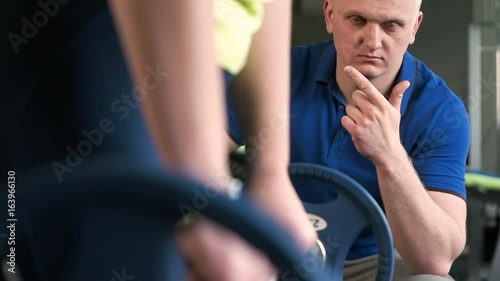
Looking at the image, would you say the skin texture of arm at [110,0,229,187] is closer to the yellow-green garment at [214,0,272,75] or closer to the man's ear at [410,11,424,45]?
the yellow-green garment at [214,0,272,75]

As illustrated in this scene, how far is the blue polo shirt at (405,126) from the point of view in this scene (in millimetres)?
910

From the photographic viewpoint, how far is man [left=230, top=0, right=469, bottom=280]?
2.88 feet

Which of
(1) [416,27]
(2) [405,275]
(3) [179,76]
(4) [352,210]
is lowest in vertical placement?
(2) [405,275]

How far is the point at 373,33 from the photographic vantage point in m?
0.91

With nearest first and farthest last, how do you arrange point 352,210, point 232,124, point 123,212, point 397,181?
point 123,212, point 232,124, point 352,210, point 397,181

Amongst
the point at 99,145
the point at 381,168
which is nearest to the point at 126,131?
the point at 99,145

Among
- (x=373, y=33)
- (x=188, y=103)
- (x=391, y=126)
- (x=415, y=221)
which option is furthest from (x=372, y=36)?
(x=188, y=103)

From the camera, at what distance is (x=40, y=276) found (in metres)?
0.36

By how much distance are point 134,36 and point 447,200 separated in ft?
2.29

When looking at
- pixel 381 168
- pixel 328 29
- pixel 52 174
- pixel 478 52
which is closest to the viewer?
pixel 52 174

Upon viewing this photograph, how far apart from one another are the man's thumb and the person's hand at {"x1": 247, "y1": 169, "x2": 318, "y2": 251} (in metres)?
0.49

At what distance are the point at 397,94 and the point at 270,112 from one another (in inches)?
18.5

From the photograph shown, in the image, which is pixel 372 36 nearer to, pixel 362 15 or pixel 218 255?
pixel 362 15

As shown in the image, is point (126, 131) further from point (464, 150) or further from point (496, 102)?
point (496, 102)
